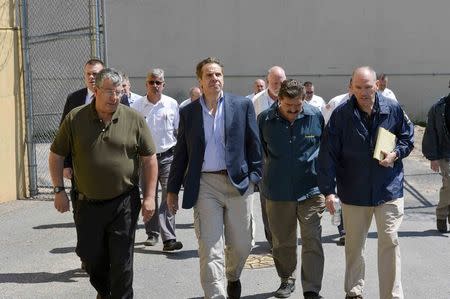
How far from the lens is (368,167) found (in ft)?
19.0

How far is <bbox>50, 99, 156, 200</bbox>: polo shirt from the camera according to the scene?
5535 millimetres

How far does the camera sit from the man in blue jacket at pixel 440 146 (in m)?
9.13

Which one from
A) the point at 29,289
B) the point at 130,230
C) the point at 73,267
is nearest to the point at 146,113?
the point at 73,267

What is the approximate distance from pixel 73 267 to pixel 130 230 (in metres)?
2.35

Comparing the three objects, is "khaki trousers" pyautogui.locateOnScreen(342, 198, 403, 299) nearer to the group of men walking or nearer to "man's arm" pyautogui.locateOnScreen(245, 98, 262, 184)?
the group of men walking

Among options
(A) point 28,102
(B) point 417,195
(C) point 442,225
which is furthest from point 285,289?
(A) point 28,102

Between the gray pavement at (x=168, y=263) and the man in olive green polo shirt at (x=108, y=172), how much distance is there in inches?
48.2

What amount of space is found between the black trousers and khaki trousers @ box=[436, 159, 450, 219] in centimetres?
477

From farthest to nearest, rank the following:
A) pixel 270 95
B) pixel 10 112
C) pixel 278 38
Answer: pixel 278 38 → pixel 10 112 → pixel 270 95

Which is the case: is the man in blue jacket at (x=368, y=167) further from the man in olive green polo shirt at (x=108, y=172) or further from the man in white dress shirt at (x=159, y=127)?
the man in white dress shirt at (x=159, y=127)

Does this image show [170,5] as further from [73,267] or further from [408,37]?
[73,267]

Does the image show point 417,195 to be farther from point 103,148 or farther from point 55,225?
point 103,148

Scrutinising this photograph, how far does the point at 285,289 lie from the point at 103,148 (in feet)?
7.08

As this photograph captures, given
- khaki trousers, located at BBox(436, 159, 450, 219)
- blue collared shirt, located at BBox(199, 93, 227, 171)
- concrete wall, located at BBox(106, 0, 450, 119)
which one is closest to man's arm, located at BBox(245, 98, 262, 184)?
blue collared shirt, located at BBox(199, 93, 227, 171)
